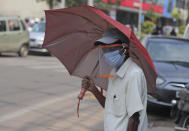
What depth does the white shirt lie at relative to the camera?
2781mm

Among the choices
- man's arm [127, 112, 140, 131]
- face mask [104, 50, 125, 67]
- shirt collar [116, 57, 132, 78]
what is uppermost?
face mask [104, 50, 125, 67]

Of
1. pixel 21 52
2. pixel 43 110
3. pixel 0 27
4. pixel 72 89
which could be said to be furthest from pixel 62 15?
pixel 21 52

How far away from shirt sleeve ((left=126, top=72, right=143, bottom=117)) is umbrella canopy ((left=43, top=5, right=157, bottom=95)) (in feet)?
0.68

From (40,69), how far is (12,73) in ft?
6.05

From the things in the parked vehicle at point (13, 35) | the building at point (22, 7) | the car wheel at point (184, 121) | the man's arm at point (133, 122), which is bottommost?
the building at point (22, 7)

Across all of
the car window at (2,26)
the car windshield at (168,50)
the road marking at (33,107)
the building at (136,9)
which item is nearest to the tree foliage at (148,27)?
the building at (136,9)

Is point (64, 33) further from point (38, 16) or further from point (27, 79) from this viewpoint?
point (38, 16)

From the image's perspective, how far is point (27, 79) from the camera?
11.6 meters

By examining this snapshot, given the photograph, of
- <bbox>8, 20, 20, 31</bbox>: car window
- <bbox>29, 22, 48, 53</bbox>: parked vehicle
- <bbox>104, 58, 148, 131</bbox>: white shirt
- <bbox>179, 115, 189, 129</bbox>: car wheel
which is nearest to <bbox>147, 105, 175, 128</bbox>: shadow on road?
<bbox>179, 115, 189, 129</bbox>: car wheel

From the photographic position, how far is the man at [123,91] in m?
2.78

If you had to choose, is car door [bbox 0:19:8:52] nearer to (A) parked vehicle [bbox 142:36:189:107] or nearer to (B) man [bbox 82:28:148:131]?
(A) parked vehicle [bbox 142:36:189:107]

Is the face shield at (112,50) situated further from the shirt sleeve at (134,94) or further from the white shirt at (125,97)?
the shirt sleeve at (134,94)

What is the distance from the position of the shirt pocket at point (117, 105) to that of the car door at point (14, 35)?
15.7 meters

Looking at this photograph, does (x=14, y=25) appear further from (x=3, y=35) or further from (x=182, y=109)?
(x=182, y=109)
